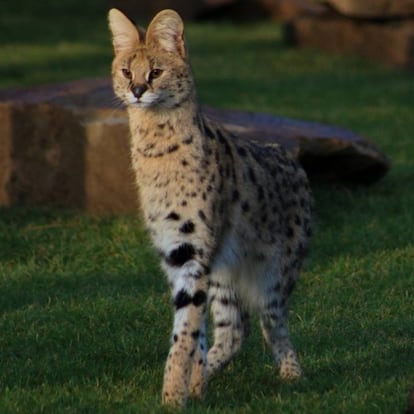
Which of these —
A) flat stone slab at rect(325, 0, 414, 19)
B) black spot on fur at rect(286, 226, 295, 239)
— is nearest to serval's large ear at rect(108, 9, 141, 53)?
black spot on fur at rect(286, 226, 295, 239)

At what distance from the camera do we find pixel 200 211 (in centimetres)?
649

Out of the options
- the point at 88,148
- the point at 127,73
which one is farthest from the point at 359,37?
the point at 127,73

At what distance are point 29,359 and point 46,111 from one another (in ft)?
13.0

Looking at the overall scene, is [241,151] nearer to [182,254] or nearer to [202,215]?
[202,215]

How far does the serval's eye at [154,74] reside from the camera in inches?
259

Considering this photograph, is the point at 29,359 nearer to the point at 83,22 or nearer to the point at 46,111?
the point at 46,111

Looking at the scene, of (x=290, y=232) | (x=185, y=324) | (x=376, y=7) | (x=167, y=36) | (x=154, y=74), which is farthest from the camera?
(x=376, y=7)

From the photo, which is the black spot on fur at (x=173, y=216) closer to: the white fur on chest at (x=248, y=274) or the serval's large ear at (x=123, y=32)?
the white fur on chest at (x=248, y=274)

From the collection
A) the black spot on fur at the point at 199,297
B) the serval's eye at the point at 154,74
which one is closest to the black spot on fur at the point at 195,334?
the black spot on fur at the point at 199,297

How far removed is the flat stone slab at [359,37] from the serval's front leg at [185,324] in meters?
12.3

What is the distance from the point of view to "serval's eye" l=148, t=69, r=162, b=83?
21.6 feet

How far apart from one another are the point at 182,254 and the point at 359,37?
1339 centimetres

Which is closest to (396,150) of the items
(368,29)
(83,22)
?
(368,29)

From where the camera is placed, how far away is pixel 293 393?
667cm
